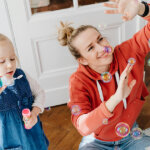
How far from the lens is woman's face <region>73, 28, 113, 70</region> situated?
4.03 feet

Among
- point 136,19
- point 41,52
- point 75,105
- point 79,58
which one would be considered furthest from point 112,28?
point 75,105

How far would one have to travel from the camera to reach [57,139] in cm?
191

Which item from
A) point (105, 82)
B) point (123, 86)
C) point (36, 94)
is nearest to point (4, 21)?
point (36, 94)

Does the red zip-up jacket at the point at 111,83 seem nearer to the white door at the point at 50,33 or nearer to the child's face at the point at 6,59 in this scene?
the child's face at the point at 6,59

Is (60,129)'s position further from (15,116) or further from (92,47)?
(92,47)

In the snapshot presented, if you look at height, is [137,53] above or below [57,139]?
above

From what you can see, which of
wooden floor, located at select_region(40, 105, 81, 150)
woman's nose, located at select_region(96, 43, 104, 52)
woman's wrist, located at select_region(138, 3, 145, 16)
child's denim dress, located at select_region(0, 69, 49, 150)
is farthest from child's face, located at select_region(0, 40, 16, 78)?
wooden floor, located at select_region(40, 105, 81, 150)

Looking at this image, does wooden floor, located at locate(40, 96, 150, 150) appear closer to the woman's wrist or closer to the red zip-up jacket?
the red zip-up jacket

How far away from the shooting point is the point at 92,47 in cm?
126

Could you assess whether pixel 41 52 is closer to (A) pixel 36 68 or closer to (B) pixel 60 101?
(A) pixel 36 68

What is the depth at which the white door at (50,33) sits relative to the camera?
185 cm

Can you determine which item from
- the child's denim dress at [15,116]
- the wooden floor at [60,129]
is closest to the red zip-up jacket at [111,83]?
the child's denim dress at [15,116]

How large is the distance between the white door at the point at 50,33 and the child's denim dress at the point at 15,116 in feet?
2.14

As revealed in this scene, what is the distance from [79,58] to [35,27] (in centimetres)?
69
